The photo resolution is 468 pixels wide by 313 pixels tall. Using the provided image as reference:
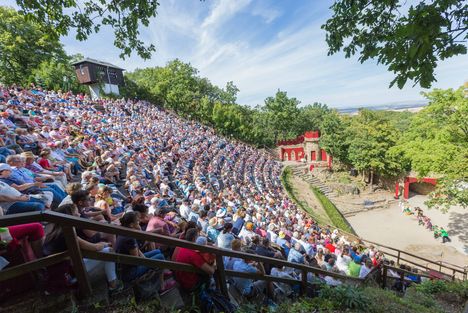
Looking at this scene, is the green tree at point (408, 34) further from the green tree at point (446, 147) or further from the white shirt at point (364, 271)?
the green tree at point (446, 147)

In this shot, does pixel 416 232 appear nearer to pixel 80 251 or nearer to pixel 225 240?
pixel 225 240

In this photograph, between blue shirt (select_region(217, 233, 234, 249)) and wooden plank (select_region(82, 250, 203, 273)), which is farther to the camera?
blue shirt (select_region(217, 233, 234, 249))

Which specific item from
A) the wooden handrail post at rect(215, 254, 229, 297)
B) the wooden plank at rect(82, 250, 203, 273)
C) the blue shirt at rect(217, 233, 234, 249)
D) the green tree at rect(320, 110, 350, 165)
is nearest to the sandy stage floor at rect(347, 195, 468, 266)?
the green tree at rect(320, 110, 350, 165)

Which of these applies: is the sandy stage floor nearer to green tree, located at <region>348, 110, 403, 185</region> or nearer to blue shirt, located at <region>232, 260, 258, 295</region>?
green tree, located at <region>348, 110, 403, 185</region>

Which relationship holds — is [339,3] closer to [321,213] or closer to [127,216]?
[127,216]

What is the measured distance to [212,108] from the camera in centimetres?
4144

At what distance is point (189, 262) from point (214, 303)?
54 cm

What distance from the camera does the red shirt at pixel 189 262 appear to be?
2932mm

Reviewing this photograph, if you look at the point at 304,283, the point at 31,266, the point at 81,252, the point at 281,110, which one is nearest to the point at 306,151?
the point at 281,110

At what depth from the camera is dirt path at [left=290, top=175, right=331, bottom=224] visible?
20505 mm

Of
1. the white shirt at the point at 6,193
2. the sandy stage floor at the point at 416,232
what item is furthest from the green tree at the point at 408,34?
the sandy stage floor at the point at 416,232

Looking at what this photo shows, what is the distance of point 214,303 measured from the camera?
288 cm

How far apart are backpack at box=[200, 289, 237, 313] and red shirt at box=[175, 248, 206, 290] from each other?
7.1 inches

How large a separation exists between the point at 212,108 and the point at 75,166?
34.7 m
